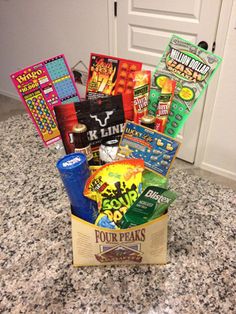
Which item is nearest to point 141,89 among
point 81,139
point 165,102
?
point 165,102

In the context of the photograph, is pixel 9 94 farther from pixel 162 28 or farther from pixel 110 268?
pixel 110 268

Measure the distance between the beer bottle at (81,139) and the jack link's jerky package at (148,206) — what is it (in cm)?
16

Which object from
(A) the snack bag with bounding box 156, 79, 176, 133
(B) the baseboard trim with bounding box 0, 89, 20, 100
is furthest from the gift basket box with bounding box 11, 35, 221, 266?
(B) the baseboard trim with bounding box 0, 89, 20, 100

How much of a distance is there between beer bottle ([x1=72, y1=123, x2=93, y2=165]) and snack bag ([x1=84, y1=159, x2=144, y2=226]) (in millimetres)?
63

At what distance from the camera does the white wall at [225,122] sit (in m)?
1.78

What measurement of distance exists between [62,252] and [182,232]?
0.96 ft

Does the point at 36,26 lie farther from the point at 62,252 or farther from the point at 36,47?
the point at 62,252

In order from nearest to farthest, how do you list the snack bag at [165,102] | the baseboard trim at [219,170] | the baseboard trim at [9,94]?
the snack bag at [165,102]
the baseboard trim at [219,170]
the baseboard trim at [9,94]

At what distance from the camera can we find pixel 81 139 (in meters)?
0.57

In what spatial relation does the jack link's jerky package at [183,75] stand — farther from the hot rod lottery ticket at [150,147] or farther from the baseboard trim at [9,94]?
the baseboard trim at [9,94]

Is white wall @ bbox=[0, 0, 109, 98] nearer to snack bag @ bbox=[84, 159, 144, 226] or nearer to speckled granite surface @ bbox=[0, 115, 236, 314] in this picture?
speckled granite surface @ bbox=[0, 115, 236, 314]

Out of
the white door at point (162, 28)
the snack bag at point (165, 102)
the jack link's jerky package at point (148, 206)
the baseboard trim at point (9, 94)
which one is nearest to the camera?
the jack link's jerky package at point (148, 206)

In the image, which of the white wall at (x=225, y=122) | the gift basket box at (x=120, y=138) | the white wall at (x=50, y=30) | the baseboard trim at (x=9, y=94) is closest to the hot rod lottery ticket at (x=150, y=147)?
the gift basket box at (x=120, y=138)

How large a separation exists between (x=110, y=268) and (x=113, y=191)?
0.18 meters
